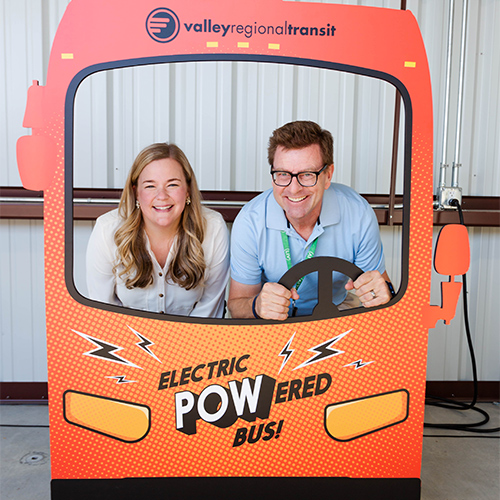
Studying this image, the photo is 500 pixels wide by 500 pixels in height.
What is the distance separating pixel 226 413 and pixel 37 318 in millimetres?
1816

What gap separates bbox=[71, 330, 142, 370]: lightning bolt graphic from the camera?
162cm

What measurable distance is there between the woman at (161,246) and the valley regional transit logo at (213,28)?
1.82 feet

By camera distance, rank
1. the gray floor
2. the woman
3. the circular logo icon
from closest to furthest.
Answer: the circular logo icon → the woman → the gray floor

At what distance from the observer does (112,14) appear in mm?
1520

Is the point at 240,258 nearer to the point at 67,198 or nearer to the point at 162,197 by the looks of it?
the point at 162,197

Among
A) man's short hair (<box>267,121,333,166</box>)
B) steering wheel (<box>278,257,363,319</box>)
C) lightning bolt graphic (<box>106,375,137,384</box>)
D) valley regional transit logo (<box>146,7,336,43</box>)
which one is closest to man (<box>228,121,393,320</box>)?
man's short hair (<box>267,121,333,166</box>)

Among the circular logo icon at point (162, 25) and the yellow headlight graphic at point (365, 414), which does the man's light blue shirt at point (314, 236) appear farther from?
the circular logo icon at point (162, 25)

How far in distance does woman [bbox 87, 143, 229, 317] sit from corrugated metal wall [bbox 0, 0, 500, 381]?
85 cm

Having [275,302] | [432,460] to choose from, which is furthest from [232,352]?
[432,460]

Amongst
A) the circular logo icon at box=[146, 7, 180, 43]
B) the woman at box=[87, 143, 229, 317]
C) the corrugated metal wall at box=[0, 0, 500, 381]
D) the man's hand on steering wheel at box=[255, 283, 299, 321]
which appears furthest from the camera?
the corrugated metal wall at box=[0, 0, 500, 381]

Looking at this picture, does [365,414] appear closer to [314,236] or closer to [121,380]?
[314,236]

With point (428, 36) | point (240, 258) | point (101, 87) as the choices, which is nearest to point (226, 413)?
point (240, 258)

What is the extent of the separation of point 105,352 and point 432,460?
1764 mm

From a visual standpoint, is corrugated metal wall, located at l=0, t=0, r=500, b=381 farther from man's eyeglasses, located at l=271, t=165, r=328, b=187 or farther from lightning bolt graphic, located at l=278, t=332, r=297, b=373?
lightning bolt graphic, located at l=278, t=332, r=297, b=373
